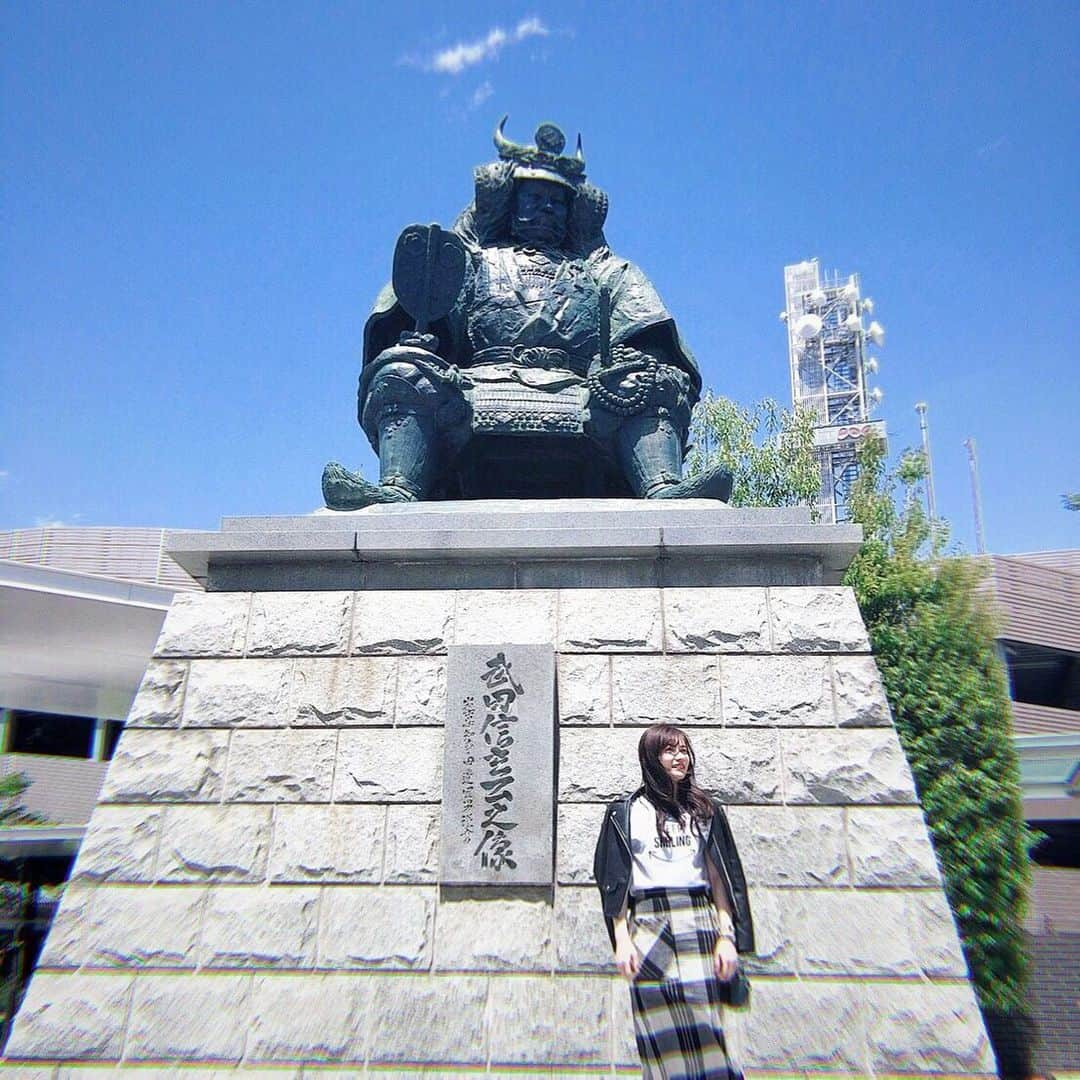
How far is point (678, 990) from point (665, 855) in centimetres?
35

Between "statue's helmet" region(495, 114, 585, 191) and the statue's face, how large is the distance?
0.20 ft

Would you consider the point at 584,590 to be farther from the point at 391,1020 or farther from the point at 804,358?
the point at 804,358

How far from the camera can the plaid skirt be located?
244 cm

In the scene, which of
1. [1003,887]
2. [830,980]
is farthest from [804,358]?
[830,980]

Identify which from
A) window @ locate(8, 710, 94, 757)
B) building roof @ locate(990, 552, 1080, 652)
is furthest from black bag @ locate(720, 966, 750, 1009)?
window @ locate(8, 710, 94, 757)

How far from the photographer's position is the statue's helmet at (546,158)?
232 inches

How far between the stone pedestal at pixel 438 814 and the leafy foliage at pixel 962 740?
4.50m

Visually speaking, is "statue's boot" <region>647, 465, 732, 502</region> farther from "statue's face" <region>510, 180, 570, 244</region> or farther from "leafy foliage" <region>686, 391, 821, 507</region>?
"leafy foliage" <region>686, 391, 821, 507</region>

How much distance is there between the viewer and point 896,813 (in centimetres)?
366

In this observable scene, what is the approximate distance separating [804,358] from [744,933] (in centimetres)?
3216

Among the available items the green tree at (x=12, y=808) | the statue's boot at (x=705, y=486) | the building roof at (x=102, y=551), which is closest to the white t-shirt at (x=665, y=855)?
the statue's boot at (x=705, y=486)

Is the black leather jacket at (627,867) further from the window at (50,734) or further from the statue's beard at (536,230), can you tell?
the window at (50,734)

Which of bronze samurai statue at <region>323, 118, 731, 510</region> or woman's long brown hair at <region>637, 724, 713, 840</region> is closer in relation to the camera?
woman's long brown hair at <region>637, 724, 713, 840</region>

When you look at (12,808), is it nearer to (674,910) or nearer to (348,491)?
(348,491)
